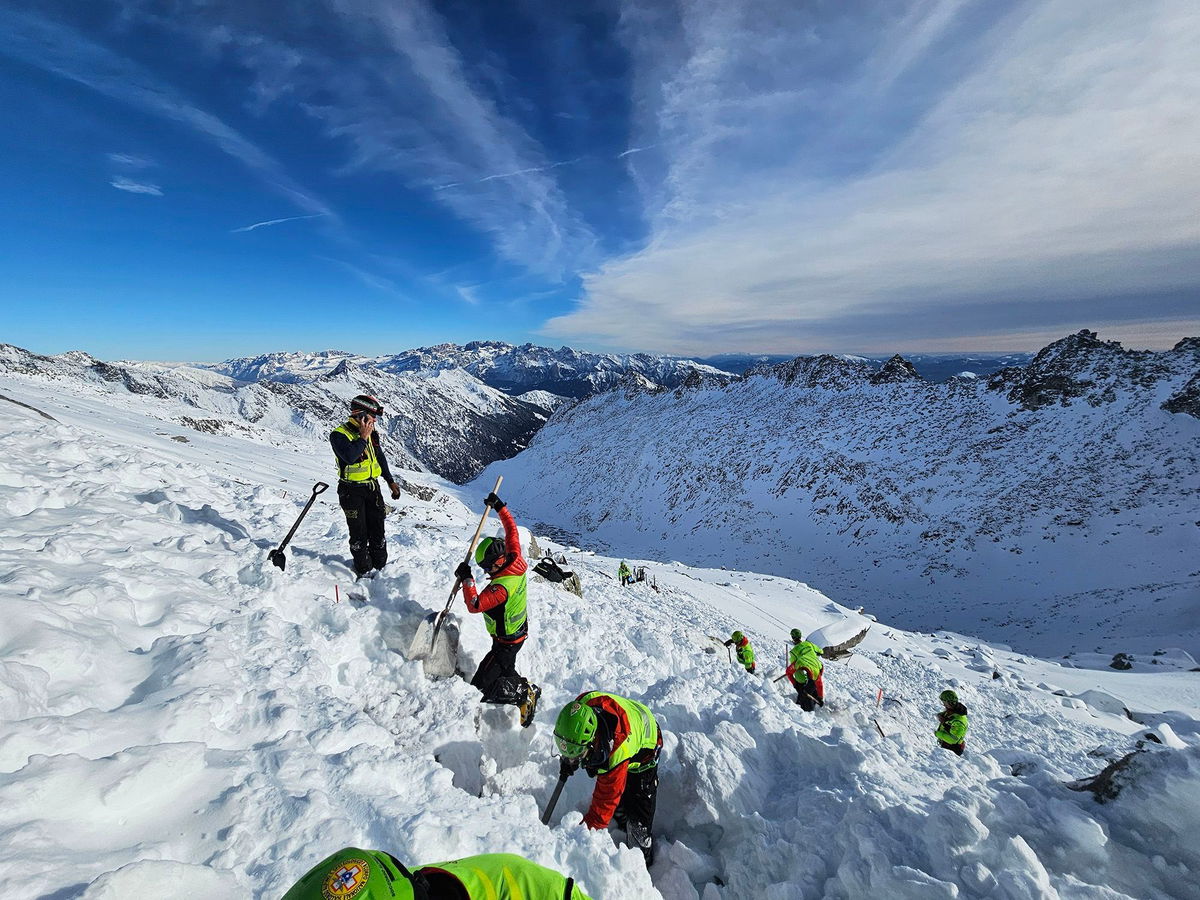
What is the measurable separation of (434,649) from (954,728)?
32.4 ft

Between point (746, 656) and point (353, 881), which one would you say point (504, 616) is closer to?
point (353, 881)

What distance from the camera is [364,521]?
8.12 m

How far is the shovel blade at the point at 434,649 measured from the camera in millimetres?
6891

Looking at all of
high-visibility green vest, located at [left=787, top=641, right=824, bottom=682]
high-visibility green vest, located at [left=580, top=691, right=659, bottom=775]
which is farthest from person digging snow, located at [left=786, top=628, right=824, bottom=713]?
high-visibility green vest, located at [left=580, top=691, right=659, bottom=775]


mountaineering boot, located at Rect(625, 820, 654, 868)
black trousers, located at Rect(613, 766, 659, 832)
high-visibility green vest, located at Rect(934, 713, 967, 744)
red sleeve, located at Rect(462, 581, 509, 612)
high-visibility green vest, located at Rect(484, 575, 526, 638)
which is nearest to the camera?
mountaineering boot, located at Rect(625, 820, 654, 868)

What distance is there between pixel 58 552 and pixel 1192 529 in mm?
51923

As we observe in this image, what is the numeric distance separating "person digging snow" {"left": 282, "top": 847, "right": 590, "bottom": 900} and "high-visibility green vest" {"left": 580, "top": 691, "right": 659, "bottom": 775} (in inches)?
99.6

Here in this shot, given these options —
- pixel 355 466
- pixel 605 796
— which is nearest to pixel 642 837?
pixel 605 796

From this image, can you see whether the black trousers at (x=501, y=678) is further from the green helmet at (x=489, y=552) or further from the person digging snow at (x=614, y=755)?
the person digging snow at (x=614, y=755)

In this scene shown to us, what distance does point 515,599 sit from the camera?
22.4ft

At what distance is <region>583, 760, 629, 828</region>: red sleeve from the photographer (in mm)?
4996

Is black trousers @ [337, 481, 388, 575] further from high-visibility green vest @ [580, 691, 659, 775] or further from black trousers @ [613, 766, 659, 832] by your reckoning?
black trousers @ [613, 766, 659, 832]

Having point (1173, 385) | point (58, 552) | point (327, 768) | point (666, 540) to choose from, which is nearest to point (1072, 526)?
point (1173, 385)

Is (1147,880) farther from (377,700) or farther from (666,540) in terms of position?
(666,540)
